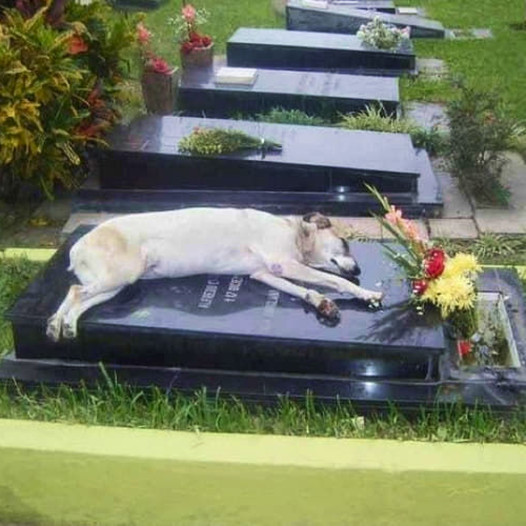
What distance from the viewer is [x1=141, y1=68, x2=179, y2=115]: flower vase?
285 inches

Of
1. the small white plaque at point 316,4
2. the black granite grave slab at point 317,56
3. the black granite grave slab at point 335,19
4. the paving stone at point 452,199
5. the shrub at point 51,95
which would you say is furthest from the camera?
the small white plaque at point 316,4

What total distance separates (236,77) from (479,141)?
235 centimetres

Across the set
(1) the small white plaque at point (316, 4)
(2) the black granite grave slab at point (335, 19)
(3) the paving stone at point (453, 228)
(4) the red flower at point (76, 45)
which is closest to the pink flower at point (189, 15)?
(4) the red flower at point (76, 45)

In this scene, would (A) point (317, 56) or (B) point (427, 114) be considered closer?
(B) point (427, 114)

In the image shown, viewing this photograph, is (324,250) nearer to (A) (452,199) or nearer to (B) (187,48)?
(A) (452,199)

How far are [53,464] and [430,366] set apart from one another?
1.39 meters

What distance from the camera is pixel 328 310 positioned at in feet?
11.7

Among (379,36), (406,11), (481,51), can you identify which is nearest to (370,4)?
(406,11)

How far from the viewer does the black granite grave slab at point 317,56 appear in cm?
870

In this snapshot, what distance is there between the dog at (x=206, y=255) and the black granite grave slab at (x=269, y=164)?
81.1 inches

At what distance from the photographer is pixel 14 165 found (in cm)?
586

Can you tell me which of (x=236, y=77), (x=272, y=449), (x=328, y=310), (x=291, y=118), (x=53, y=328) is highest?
(x=328, y=310)

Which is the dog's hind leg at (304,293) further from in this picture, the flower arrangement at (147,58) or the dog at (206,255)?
the flower arrangement at (147,58)

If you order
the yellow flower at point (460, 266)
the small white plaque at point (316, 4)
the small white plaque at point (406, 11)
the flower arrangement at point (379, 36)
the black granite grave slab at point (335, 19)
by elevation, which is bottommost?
the small white plaque at point (406, 11)
